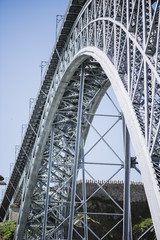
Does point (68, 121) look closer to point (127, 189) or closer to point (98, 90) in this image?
point (98, 90)

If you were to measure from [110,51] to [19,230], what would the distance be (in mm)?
14071

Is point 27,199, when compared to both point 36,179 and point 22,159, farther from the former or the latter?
point 22,159

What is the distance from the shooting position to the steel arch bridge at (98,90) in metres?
7.27

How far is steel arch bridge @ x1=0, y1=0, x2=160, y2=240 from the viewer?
727 centimetres

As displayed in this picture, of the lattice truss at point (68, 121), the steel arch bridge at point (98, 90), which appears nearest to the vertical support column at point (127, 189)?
the steel arch bridge at point (98, 90)

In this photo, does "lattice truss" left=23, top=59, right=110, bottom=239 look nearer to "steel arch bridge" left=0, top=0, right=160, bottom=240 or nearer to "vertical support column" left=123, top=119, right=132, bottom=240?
"steel arch bridge" left=0, top=0, right=160, bottom=240

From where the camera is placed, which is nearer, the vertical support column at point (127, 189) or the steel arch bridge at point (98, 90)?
the steel arch bridge at point (98, 90)

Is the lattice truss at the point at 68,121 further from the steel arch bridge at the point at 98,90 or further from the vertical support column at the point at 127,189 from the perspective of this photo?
the vertical support column at the point at 127,189

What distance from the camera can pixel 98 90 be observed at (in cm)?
1738

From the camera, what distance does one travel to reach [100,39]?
39.2 ft

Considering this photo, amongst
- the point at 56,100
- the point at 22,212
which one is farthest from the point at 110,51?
the point at 22,212

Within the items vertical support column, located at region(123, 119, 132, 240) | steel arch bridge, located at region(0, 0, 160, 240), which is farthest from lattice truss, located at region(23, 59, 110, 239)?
vertical support column, located at region(123, 119, 132, 240)

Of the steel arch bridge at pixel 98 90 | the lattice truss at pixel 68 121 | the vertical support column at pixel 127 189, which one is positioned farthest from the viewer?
the lattice truss at pixel 68 121

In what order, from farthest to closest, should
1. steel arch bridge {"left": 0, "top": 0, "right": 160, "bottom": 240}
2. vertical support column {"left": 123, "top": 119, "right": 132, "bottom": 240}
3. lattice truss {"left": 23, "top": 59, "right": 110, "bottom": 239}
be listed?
lattice truss {"left": 23, "top": 59, "right": 110, "bottom": 239}
vertical support column {"left": 123, "top": 119, "right": 132, "bottom": 240}
steel arch bridge {"left": 0, "top": 0, "right": 160, "bottom": 240}
